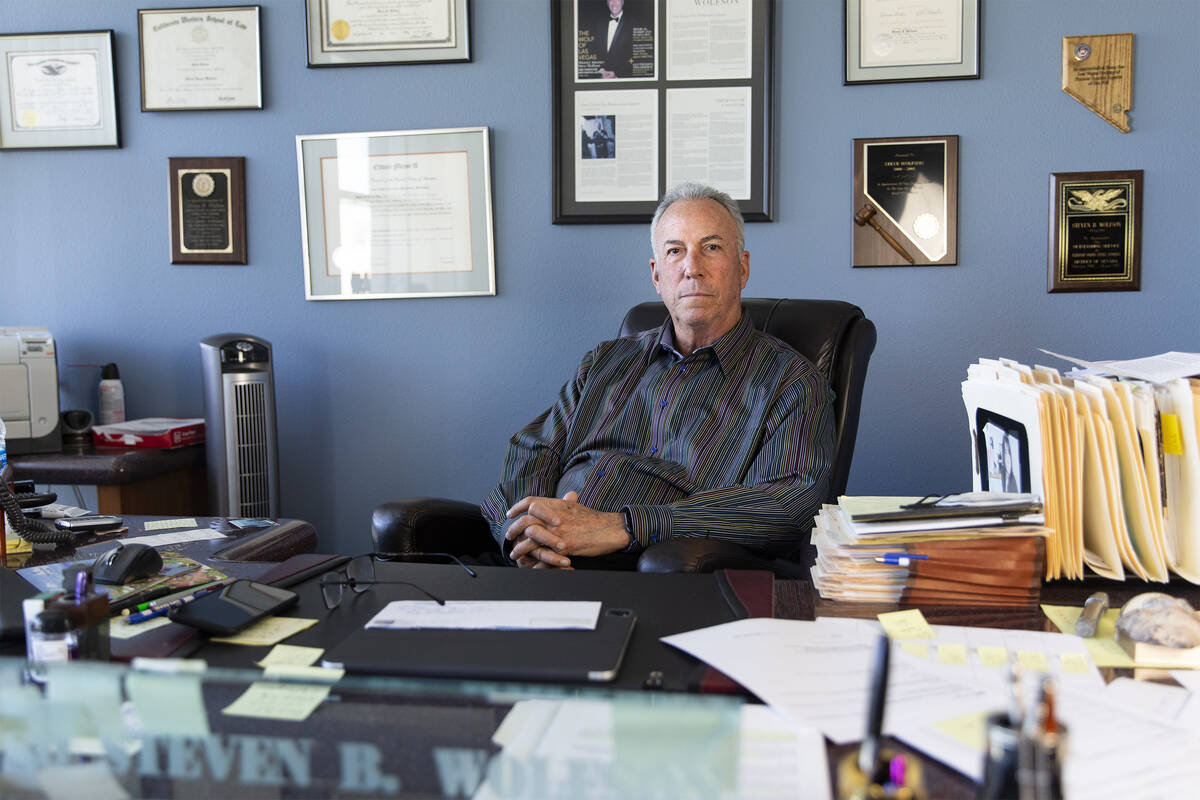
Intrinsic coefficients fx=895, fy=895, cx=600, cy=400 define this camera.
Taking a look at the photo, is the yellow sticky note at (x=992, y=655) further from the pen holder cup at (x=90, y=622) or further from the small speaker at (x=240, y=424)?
the small speaker at (x=240, y=424)

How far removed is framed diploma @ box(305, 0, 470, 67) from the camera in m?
2.58

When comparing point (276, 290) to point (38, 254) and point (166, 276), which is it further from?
point (38, 254)

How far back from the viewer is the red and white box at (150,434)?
2496 millimetres

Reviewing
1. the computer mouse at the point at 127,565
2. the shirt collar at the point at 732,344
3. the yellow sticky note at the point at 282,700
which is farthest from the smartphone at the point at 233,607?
the shirt collar at the point at 732,344

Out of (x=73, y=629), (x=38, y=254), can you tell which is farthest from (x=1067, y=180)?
(x=38, y=254)

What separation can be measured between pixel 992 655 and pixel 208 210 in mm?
2599

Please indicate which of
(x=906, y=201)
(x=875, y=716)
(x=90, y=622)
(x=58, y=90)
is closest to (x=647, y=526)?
(x=90, y=622)

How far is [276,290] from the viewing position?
2750mm

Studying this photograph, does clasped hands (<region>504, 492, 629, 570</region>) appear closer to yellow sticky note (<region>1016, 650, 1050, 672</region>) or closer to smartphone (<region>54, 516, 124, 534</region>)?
smartphone (<region>54, 516, 124, 534</region>)

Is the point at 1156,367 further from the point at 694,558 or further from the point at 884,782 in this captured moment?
the point at 884,782

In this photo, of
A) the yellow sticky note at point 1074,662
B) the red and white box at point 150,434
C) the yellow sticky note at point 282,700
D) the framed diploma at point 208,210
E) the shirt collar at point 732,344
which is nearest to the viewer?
the yellow sticky note at point 282,700

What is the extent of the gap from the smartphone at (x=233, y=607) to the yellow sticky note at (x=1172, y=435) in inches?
41.7

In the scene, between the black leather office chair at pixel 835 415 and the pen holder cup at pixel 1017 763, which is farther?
the black leather office chair at pixel 835 415

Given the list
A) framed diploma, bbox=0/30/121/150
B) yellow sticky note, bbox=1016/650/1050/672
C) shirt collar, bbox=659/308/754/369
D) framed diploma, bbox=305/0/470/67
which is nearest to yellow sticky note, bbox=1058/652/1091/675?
yellow sticky note, bbox=1016/650/1050/672
